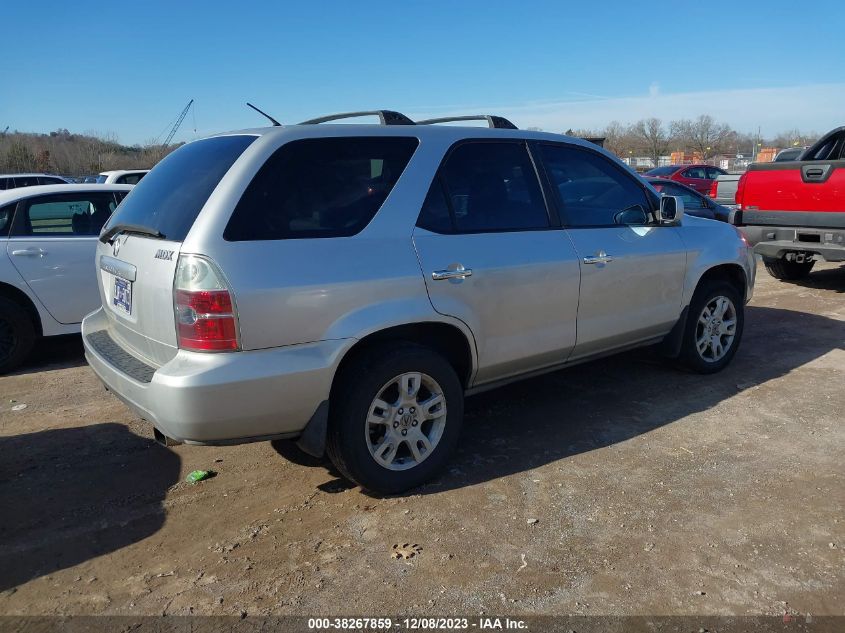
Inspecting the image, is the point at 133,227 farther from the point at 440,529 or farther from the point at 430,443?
the point at 440,529

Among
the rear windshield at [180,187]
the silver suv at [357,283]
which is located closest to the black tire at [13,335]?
the silver suv at [357,283]

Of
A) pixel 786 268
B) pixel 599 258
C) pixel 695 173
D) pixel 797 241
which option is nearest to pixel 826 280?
pixel 786 268

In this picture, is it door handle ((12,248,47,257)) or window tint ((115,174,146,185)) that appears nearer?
door handle ((12,248,47,257))

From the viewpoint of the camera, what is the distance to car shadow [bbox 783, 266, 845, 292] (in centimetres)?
925

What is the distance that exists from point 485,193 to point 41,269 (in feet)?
13.9

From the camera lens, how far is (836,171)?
311 inches

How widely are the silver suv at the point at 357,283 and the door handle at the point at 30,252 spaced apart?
236 cm

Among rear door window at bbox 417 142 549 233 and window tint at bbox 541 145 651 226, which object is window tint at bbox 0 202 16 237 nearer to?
rear door window at bbox 417 142 549 233

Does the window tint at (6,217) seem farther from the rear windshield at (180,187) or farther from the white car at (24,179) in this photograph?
the white car at (24,179)

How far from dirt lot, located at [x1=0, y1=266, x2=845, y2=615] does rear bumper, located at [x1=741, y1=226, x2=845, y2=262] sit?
369cm

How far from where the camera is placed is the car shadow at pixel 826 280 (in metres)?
9.25

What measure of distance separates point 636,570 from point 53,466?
3.31 m

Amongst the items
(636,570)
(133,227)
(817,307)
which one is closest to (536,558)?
(636,570)

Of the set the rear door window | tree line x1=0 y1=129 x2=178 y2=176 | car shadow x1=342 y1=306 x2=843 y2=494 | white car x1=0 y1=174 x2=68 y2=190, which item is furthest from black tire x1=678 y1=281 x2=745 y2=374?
tree line x1=0 y1=129 x2=178 y2=176
